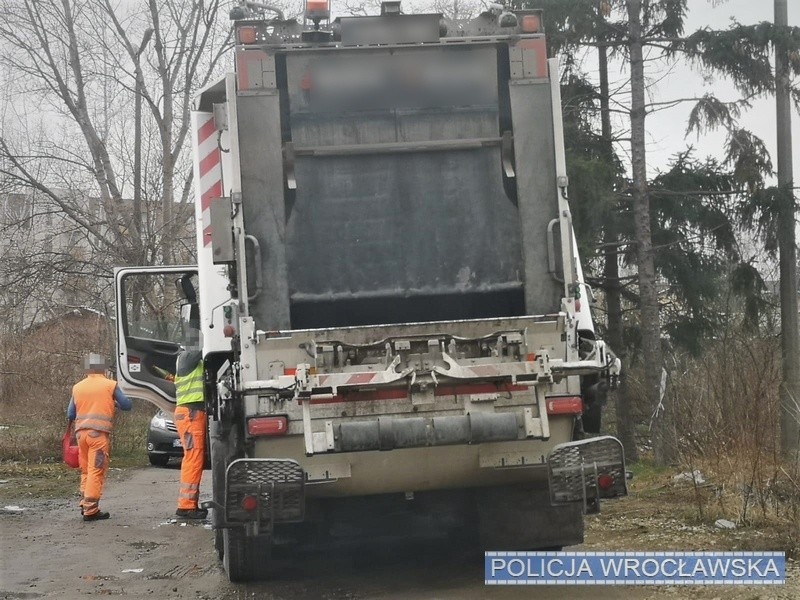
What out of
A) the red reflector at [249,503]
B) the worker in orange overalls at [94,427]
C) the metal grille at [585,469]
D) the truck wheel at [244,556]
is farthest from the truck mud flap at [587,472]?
the worker in orange overalls at [94,427]

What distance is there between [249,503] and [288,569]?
185cm

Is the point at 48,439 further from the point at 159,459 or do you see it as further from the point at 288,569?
the point at 288,569

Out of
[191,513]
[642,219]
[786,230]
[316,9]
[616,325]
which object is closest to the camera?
[316,9]

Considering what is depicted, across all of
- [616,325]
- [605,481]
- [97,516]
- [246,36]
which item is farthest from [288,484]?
[616,325]

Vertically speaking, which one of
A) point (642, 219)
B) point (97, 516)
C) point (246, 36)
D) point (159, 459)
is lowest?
point (159, 459)

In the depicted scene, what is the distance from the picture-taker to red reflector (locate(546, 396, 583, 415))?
233 inches

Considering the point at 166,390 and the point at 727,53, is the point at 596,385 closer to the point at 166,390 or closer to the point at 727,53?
the point at 166,390

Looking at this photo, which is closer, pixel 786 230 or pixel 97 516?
pixel 97 516

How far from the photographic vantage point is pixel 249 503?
573 cm

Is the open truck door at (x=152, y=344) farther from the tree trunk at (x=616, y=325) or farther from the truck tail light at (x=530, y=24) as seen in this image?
the tree trunk at (x=616, y=325)

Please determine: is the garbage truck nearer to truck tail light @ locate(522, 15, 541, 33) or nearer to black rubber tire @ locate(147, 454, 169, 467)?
truck tail light @ locate(522, 15, 541, 33)

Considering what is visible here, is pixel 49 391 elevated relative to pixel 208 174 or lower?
lower

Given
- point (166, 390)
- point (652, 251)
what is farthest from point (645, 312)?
point (166, 390)

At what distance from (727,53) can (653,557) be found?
9.16 m
